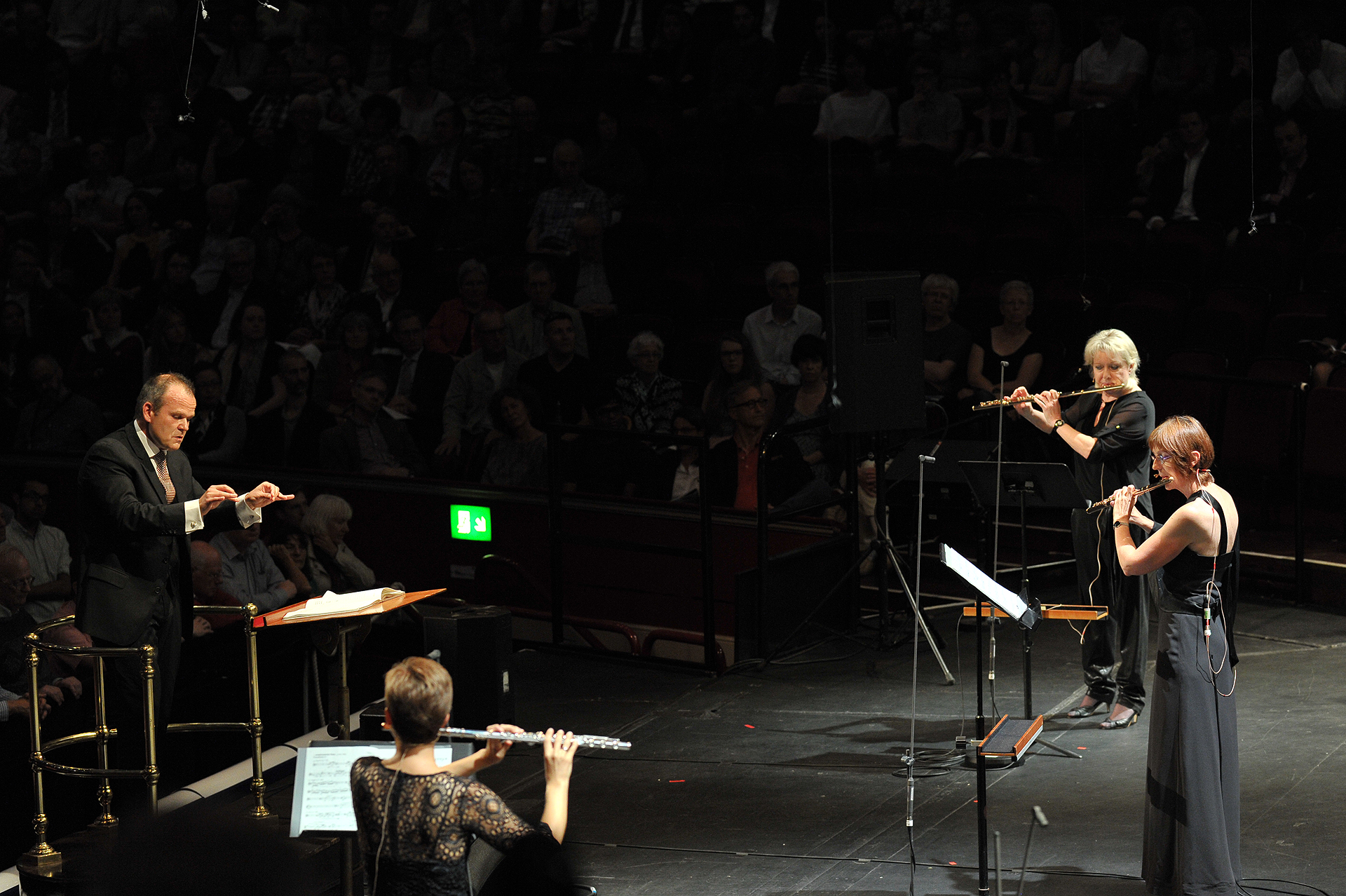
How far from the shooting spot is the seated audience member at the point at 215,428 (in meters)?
8.97

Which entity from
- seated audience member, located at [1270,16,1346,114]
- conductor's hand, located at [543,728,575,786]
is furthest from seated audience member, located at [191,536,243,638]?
seated audience member, located at [1270,16,1346,114]

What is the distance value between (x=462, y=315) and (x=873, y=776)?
4.58 metres

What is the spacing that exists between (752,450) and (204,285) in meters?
4.66

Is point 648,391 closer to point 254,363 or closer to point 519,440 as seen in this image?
point 519,440

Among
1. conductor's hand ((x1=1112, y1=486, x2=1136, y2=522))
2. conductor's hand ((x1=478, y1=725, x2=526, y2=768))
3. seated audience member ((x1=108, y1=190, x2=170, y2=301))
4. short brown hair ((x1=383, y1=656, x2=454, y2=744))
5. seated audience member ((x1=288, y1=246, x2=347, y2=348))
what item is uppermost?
seated audience member ((x1=108, y1=190, x2=170, y2=301))

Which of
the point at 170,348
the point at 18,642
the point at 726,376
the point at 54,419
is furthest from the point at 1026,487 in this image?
the point at 54,419

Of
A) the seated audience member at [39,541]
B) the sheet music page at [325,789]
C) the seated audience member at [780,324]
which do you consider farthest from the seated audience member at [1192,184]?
the sheet music page at [325,789]

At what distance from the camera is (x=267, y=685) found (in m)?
6.30

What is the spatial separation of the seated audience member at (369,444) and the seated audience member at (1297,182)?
15.5 feet

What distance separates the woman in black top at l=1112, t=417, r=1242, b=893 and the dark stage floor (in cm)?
23

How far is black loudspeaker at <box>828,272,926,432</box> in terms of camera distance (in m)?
6.74

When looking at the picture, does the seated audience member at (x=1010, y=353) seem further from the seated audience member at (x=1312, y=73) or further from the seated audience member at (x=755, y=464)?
the seated audience member at (x=1312, y=73)

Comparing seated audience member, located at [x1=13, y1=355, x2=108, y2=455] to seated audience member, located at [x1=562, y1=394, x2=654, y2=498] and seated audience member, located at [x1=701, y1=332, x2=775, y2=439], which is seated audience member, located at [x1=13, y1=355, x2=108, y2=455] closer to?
seated audience member, located at [x1=562, y1=394, x2=654, y2=498]

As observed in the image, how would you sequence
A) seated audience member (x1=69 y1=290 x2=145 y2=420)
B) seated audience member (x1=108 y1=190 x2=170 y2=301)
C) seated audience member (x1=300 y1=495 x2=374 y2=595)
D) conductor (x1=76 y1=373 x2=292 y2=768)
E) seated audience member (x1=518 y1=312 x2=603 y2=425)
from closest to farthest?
conductor (x1=76 y1=373 x2=292 y2=768) < seated audience member (x1=300 y1=495 x2=374 y2=595) < seated audience member (x1=518 y1=312 x2=603 y2=425) < seated audience member (x1=69 y1=290 x2=145 y2=420) < seated audience member (x1=108 y1=190 x2=170 y2=301)
